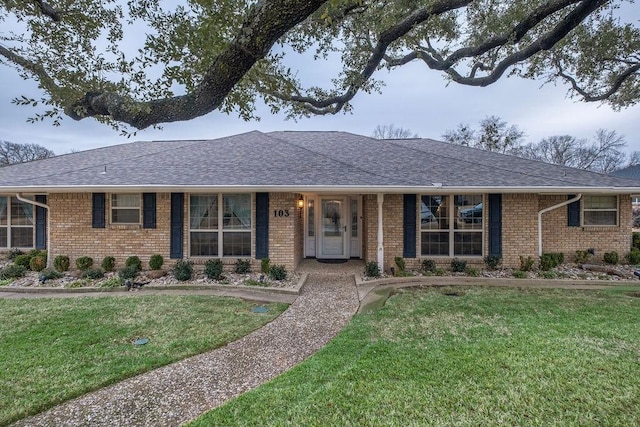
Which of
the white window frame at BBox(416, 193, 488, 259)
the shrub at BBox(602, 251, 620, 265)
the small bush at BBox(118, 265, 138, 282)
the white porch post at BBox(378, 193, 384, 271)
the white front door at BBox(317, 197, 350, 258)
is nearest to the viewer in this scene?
the small bush at BBox(118, 265, 138, 282)

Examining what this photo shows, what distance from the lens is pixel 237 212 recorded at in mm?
8477

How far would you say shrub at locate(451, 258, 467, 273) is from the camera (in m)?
8.16

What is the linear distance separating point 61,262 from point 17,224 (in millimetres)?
3112

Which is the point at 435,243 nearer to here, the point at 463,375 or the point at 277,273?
the point at 277,273

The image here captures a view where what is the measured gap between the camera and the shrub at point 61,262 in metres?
8.14

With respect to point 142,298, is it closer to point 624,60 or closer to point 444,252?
point 444,252

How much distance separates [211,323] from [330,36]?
7156mm

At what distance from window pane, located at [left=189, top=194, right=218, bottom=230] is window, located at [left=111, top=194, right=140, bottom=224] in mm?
1568

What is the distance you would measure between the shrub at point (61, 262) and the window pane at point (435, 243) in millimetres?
9873

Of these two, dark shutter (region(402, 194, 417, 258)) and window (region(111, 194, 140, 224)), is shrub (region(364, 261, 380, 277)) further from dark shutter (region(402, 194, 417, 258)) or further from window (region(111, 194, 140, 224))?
window (region(111, 194, 140, 224))

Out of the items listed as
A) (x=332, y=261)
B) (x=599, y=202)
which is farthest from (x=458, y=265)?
(x=599, y=202)

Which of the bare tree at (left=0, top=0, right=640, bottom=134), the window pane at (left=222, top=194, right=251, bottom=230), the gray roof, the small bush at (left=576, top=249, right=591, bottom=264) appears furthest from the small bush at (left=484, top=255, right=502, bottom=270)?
the window pane at (left=222, top=194, right=251, bottom=230)

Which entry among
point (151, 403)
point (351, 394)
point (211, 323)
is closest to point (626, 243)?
point (351, 394)

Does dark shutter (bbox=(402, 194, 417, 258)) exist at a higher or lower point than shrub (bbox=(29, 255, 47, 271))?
higher
